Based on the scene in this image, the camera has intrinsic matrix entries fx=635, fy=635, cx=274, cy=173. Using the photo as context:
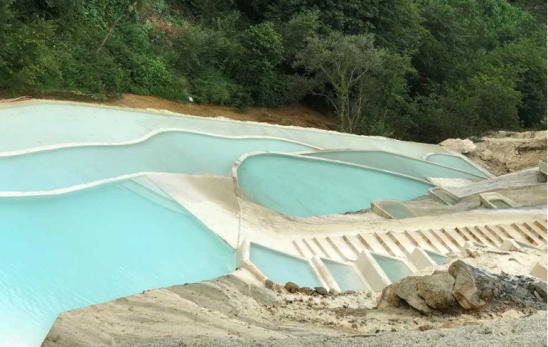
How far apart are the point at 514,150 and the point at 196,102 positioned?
28.1 feet

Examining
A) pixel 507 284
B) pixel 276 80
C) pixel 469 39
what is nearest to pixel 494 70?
pixel 469 39

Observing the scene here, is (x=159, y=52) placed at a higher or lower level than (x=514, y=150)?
higher

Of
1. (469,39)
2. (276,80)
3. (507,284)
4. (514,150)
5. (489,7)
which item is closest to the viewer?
(507,284)

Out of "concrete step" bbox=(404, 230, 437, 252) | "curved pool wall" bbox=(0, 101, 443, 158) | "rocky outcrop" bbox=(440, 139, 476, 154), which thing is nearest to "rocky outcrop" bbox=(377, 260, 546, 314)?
"concrete step" bbox=(404, 230, 437, 252)

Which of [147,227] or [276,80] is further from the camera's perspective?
→ [276,80]

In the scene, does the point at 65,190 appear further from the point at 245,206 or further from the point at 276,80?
the point at 276,80

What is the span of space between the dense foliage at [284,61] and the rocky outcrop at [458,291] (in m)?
8.89

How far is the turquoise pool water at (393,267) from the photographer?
866 centimetres

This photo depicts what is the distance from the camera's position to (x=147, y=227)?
28.1ft

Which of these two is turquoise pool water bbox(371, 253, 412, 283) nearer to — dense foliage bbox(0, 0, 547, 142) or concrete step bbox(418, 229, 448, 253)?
concrete step bbox(418, 229, 448, 253)

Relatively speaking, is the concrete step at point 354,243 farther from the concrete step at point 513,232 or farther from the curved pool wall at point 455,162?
the curved pool wall at point 455,162

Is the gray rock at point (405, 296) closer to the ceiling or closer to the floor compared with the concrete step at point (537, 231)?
closer to the ceiling

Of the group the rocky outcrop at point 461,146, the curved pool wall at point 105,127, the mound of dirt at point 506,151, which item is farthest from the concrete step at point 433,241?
the rocky outcrop at point 461,146

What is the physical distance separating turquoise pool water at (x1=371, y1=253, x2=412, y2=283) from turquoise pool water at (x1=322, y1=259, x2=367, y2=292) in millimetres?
427
